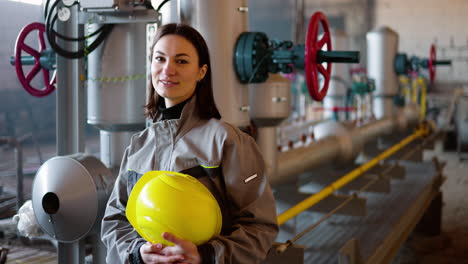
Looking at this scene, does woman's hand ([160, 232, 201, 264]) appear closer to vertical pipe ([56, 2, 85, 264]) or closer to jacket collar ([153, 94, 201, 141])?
jacket collar ([153, 94, 201, 141])

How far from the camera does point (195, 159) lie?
3.02 ft

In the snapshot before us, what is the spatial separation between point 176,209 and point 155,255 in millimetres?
94

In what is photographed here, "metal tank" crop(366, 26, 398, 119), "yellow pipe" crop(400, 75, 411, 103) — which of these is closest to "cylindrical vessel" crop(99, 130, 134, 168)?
"metal tank" crop(366, 26, 398, 119)

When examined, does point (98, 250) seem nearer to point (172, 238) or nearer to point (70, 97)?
point (70, 97)

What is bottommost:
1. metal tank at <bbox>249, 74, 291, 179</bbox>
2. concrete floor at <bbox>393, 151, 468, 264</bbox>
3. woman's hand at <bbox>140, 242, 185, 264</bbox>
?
concrete floor at <bbox>393, 151, 468, 264</bbox>

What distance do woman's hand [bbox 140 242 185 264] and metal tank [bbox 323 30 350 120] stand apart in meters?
3.16

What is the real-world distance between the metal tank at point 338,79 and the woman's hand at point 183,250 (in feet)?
10.4

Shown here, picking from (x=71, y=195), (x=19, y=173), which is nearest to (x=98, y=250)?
(x=71, y=195)

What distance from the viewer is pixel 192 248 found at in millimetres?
809

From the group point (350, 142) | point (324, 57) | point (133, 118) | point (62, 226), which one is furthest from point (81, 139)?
point (350, 142)

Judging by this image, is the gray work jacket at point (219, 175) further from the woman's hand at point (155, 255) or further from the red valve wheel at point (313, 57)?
the red valve wheel at point (313, 57)

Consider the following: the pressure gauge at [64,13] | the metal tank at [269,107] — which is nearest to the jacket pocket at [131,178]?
the pressure gauge at [64,13]

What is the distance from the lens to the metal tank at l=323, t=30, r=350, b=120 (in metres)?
3.87

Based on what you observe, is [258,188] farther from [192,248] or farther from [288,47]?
[288,47]
